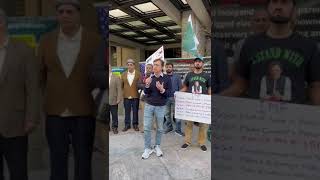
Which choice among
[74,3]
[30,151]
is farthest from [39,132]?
[74,3]

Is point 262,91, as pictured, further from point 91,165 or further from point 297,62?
point 91,165

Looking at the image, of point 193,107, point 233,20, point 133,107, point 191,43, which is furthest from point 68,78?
point 133,107

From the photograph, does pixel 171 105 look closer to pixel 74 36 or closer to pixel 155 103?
pixel 155 103

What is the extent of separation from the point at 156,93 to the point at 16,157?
384 cm

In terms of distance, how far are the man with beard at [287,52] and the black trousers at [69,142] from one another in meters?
1.31

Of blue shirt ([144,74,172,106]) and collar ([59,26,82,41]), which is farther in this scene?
blue shirt ([144,74,172,106])

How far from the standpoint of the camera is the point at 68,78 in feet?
9.77

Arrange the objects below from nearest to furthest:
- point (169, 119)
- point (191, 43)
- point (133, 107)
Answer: point (191, 43) → point (169, 119) → point (133, 107)

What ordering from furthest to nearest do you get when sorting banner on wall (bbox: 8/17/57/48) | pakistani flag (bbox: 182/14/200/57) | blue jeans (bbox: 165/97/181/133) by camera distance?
blue jeans (bbox: 165/97/181/133)
pakistani flag (bbox: 182/14/200/57)
banner on wall (bbox: 8/17/57/48)

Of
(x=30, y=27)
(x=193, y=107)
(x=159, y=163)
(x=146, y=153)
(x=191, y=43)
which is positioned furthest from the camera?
(x=191, y=43)

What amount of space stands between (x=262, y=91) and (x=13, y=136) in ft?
5.99

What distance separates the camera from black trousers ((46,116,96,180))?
10.0 feet

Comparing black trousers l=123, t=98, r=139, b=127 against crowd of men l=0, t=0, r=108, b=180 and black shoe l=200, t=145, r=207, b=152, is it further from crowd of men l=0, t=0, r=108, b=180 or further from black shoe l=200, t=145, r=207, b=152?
crowd of men l=0, t=0, r=108, b=180

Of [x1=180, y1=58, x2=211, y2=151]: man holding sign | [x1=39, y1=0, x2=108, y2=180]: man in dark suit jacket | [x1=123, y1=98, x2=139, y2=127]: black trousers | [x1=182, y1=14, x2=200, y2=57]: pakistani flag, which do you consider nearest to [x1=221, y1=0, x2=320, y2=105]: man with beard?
[x1=39, y1=0, x2=108, y2=180]: man in dark suit jacket
